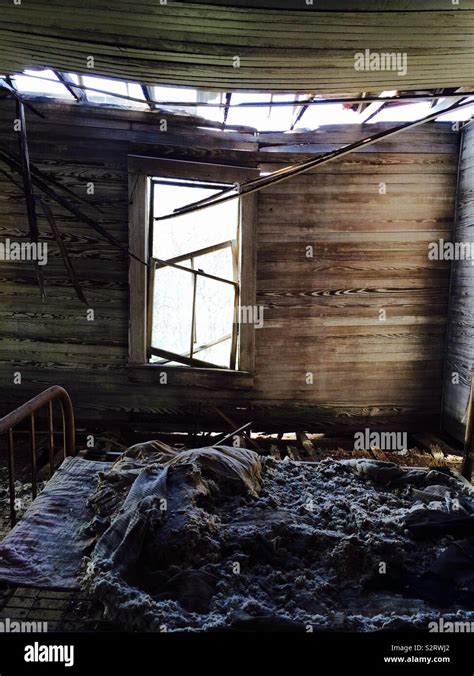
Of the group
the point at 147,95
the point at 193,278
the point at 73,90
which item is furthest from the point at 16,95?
the point at 193,278

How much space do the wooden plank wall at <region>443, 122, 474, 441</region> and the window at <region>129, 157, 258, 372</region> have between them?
267cm

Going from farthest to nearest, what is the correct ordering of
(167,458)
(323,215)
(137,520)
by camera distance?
(323,215) < (167,458) < (137,520)

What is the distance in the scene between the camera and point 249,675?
1827 mm

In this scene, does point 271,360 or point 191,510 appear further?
point 271,360

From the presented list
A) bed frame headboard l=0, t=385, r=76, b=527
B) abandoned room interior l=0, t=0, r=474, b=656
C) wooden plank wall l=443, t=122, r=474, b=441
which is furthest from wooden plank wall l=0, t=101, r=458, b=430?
bed frame headboard l=0, t=385, r=76, b=527

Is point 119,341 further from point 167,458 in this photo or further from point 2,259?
point 167,458

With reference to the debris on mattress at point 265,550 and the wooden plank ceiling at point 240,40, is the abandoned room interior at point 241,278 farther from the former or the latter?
the wooden plank ceiling at point 240,40

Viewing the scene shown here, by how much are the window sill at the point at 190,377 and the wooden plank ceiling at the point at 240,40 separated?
3.59m

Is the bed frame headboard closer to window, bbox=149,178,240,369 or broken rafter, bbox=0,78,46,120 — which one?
broken rafter, bbox=0,78,46,120

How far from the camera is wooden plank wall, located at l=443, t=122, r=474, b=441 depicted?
5598mm

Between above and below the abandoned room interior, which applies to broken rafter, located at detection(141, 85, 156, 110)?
above

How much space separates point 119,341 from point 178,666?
4548 mm

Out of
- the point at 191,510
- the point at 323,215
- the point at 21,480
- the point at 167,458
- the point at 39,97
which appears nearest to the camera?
the point at 191,510

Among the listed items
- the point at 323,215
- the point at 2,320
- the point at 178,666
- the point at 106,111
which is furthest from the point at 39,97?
the point at 178,666
